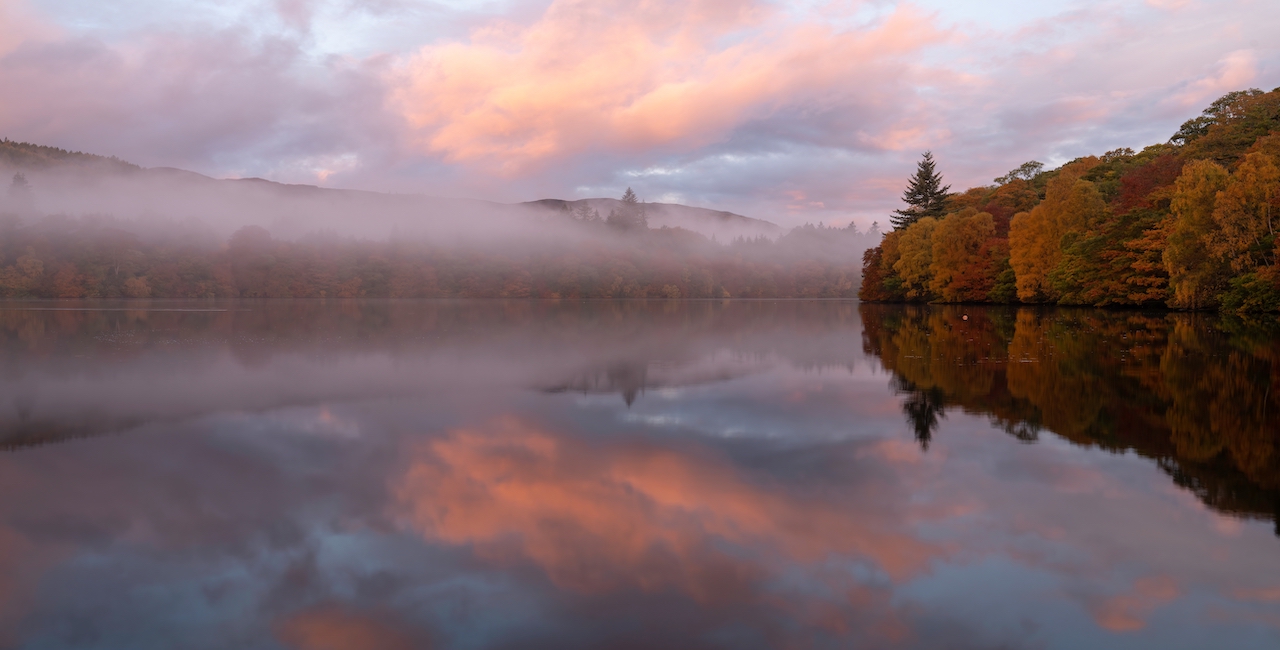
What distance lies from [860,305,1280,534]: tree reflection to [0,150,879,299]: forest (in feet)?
356

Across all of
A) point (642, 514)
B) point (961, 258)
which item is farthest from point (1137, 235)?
point (642, 514)

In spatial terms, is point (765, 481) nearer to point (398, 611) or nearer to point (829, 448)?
point (829, 448)

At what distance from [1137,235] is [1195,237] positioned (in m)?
8.22

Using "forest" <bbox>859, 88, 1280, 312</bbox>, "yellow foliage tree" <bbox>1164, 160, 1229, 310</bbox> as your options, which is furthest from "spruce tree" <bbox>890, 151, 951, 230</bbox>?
"yellow foliage tree" <bbox>1164, 160, 1229, 310</bbox>

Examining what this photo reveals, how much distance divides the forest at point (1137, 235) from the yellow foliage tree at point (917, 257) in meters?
0.14

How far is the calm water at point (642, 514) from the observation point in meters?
4.28

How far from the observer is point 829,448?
874 centimetres

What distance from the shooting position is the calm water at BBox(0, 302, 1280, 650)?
428 cm

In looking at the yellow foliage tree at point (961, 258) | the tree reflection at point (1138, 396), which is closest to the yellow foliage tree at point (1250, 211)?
the tree reflection at point (1138, 396)

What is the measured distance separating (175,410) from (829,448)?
10286 mm

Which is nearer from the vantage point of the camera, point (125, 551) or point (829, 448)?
point (125, 551)

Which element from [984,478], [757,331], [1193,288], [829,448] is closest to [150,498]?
[829,448]

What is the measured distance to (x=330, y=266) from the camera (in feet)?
387

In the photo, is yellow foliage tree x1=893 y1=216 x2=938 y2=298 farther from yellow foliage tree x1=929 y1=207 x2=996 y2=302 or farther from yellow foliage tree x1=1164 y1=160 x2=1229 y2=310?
yellow foliage tree x1=1164 y1=160 x2=1229 y2=310
